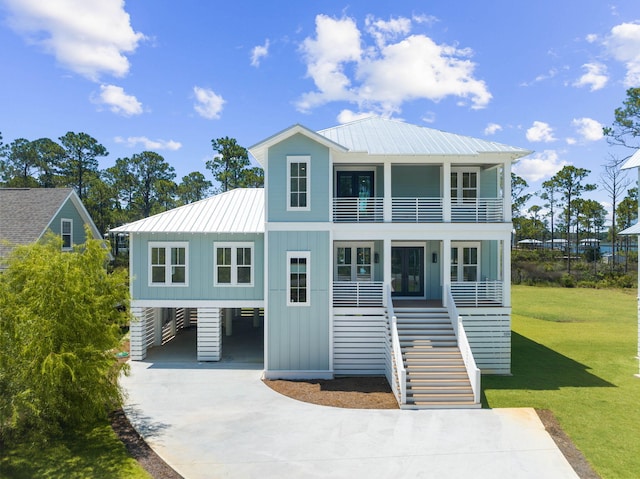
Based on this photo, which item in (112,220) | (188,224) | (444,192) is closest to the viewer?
(444,192)

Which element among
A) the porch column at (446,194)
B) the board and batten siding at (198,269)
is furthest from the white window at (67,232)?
the porch column at (446,194)

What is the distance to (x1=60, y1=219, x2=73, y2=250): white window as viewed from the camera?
22811 mm

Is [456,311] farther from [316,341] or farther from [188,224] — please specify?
[188,224]

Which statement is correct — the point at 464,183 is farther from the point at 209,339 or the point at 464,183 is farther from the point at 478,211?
the point at 209,339

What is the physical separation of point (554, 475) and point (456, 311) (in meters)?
6.29

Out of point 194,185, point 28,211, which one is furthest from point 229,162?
point 28,211

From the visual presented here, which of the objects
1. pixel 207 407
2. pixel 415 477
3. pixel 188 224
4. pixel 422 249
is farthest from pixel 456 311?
pixel 188 224

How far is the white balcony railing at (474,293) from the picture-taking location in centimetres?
1493

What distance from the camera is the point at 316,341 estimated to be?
14.3 meters

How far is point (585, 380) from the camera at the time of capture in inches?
527

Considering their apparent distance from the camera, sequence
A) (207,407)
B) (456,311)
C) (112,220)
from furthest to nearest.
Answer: (112,220) < (456,311) < (207,407)

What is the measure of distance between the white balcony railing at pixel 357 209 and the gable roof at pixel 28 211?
1533 centimetres

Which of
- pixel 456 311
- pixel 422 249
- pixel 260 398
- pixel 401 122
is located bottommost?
pixel 260 398

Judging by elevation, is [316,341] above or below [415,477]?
above
